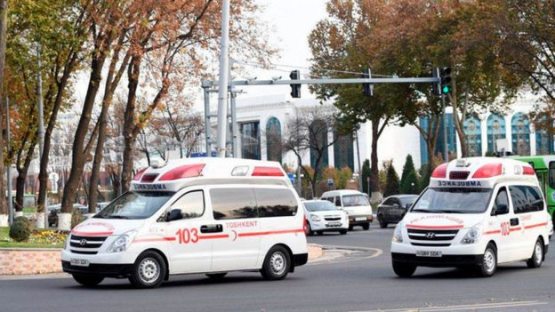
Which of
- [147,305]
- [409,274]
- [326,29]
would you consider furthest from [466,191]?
[326,29]

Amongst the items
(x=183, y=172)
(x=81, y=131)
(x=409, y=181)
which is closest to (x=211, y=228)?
(x=183, y=172)

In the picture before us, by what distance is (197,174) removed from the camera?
827 inches

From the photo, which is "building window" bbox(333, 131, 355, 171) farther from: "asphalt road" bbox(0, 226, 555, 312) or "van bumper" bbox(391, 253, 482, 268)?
Result: "van bumper" bbox(391, 253, 482, 268)

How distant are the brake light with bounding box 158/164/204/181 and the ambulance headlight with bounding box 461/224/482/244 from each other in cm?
477

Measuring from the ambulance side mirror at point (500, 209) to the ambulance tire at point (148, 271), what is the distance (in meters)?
6.14

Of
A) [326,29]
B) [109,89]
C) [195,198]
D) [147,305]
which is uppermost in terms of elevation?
[326,29]

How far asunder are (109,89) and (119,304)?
80.0ft

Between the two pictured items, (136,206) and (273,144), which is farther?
(273,144)

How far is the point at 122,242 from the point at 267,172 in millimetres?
3810

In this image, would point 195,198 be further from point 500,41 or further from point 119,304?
point 500,41

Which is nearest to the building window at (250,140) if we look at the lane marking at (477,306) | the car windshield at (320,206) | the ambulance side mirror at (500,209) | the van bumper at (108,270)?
the car windshield at (320,206)

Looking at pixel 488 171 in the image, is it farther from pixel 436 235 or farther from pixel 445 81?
pixel 445 81

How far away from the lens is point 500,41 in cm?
4741

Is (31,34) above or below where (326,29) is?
below
